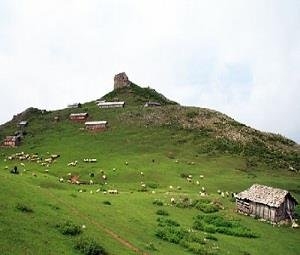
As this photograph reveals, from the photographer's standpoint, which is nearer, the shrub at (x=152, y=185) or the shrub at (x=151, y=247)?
the shrub at (x=151, y=247)

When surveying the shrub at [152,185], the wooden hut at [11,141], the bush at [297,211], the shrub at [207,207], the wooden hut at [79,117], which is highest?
the wooden hut at [79,117]

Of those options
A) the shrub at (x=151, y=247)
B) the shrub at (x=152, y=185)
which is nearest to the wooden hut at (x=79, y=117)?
the shrub at (x=152, y=185)

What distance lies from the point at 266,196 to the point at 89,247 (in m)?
33.2

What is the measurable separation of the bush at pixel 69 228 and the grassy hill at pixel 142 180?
3.4 inches

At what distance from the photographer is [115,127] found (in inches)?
4670

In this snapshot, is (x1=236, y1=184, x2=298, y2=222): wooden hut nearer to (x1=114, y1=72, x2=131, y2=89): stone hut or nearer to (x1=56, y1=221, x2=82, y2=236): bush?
(x1=56, y1=221, x2=82, y2=236): bush

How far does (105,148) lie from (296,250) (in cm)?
6001

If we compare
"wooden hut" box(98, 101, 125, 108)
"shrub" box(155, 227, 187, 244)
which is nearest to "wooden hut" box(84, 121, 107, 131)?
"wooden hut" box(98, 101, 125, 108)

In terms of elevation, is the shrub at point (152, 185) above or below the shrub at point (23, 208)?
above

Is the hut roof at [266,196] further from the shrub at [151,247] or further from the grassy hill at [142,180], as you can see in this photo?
the shrub at [151,247]

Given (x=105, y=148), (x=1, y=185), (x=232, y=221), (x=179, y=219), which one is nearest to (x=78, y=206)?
(x=1, y=185)

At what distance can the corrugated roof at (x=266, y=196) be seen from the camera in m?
61.0

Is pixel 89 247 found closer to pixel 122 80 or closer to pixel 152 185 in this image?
pixel 152 185

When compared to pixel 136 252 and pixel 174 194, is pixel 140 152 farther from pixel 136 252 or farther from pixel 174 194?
pixel 136 252
